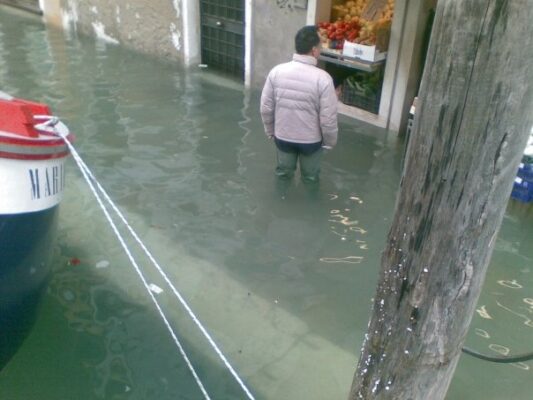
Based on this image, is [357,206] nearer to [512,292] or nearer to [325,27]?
[512,292]

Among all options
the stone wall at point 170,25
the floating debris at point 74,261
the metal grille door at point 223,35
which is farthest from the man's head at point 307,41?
the metal grille door at point 223,35

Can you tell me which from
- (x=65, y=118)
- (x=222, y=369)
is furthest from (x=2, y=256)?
(x=65, y=118)

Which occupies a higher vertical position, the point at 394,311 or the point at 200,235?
the point at 394,311

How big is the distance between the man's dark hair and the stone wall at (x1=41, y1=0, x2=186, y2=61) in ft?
18.2

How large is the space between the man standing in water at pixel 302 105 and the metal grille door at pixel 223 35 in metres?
4.36

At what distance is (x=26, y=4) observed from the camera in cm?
1327

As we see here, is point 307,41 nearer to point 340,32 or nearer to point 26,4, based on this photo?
point 340,32

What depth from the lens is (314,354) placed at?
3.71m

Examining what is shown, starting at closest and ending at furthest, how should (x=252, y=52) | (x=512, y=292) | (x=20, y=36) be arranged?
(x=512, y=292)
(x=252, y=52)
(x=20, y=36)

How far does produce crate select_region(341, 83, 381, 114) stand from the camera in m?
7.52

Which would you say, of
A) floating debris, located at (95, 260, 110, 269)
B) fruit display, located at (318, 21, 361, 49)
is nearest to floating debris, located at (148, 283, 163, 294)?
floating debris, located at (95, 260, 110, 269)

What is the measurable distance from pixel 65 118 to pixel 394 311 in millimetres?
6189

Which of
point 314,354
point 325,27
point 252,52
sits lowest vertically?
point 314,354

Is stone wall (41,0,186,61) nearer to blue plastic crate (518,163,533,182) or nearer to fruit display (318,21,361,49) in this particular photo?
fruit display (318,21,361,49)
